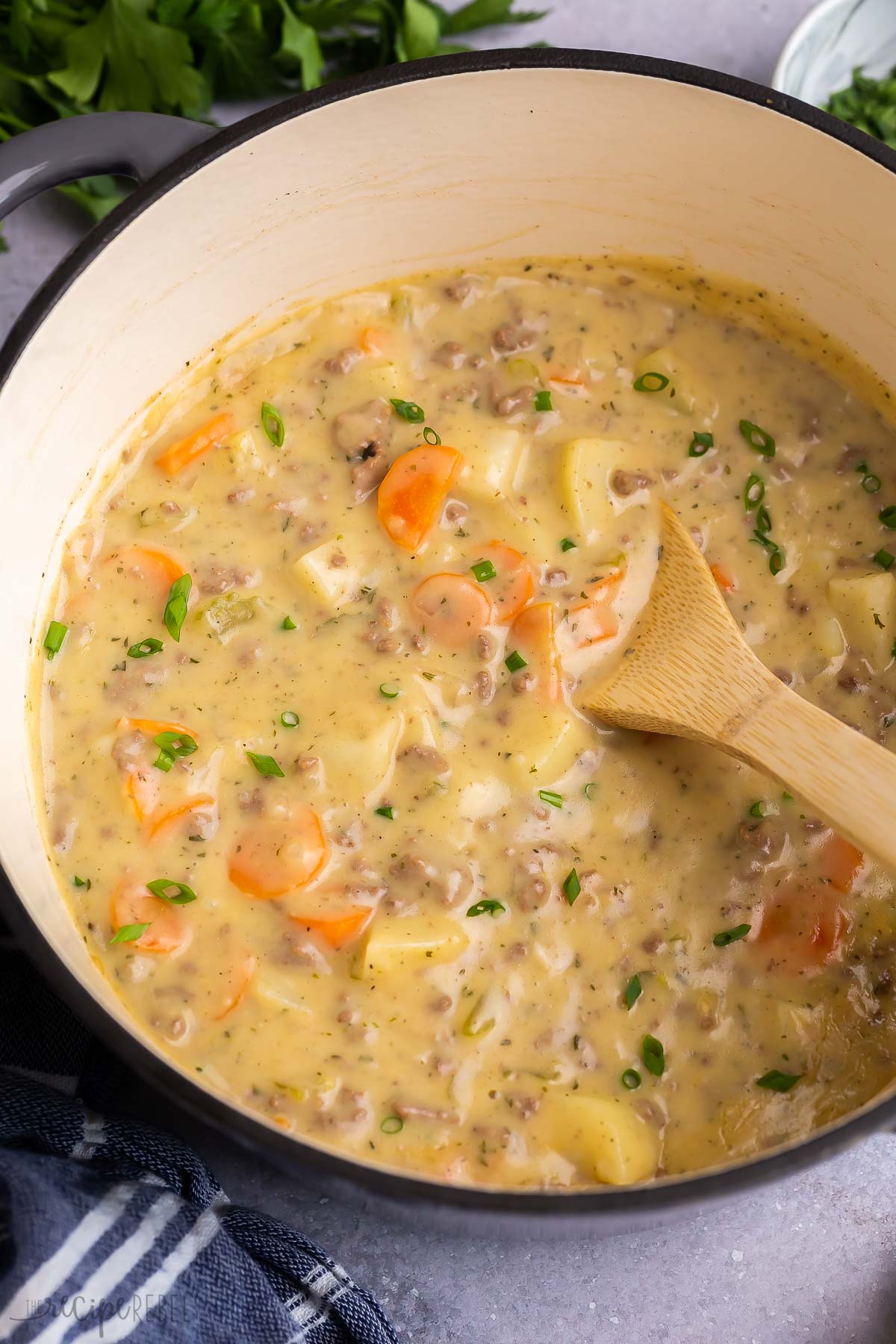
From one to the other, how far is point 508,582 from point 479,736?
356 mm

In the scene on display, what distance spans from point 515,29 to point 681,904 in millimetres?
2520

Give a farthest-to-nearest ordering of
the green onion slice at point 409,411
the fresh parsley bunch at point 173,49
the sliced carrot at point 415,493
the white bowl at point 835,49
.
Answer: the white bowl at point 835,49 → the fresh parsley bunch at point 173,49 → the green onion slice at point 409,411 → the sliced carrot at point 415,493

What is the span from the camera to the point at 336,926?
250 cm

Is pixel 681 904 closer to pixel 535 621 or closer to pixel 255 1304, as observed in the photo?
pixel 535 621

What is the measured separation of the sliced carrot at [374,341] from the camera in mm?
3012

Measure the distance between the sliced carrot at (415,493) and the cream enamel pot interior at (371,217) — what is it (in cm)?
56

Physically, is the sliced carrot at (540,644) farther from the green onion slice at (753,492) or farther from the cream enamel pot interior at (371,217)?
the cream enamel pot interior at (371,217)

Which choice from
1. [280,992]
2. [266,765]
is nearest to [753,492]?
[266,765]

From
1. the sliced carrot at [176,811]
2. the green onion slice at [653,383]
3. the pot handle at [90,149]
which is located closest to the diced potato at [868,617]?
the green onion slice at [653,383]

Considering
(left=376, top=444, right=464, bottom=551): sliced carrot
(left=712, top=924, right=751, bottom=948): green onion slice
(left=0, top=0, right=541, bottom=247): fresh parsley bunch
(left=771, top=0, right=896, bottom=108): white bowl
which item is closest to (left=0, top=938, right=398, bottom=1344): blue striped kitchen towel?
(left=712, top=924, right=751, bottom=948): green onion slice

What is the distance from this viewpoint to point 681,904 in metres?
2.59

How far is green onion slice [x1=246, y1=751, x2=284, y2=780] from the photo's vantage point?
103 inches

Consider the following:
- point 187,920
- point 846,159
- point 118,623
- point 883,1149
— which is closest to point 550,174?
point 846,159

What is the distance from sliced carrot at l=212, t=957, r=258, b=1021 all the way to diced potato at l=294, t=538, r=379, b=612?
775 mm
